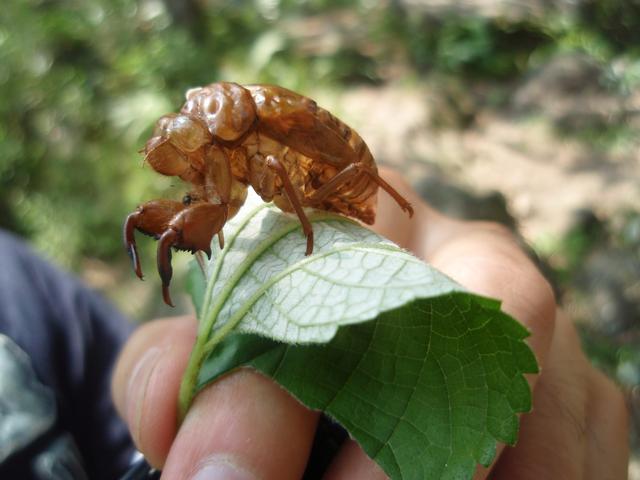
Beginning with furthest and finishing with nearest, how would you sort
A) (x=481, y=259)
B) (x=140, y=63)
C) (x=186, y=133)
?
(x=140, y=63) → (x=481, y=259) → (x=186, y=133)

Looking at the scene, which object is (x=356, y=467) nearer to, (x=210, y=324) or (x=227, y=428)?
(x=227, y=428)

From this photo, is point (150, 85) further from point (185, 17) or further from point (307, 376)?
point (307, 376)

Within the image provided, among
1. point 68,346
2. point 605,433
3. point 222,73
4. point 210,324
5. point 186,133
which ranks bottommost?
point 222,73

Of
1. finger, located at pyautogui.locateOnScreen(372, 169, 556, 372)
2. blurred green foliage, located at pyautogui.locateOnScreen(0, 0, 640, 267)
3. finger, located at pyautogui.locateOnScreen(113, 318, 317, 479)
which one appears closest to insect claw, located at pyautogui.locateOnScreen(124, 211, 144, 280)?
finger, located at pyautogui.locateOnScreen(113, 318, 317, 479)

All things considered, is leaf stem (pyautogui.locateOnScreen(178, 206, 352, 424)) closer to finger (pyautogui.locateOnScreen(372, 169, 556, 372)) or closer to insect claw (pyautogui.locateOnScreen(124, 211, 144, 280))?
A: insect claw (pyautogui.locateOnScreen(124, 211, 144, 280))

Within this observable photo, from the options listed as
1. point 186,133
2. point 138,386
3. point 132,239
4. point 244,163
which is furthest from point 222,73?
point 132,239

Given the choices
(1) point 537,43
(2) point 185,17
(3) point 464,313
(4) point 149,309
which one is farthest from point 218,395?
(2) point 185,17

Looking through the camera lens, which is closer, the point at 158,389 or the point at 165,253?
the point at 165,253

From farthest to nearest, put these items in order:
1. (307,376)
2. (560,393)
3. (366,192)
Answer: (560,393) → (366,192) → (307,376)
